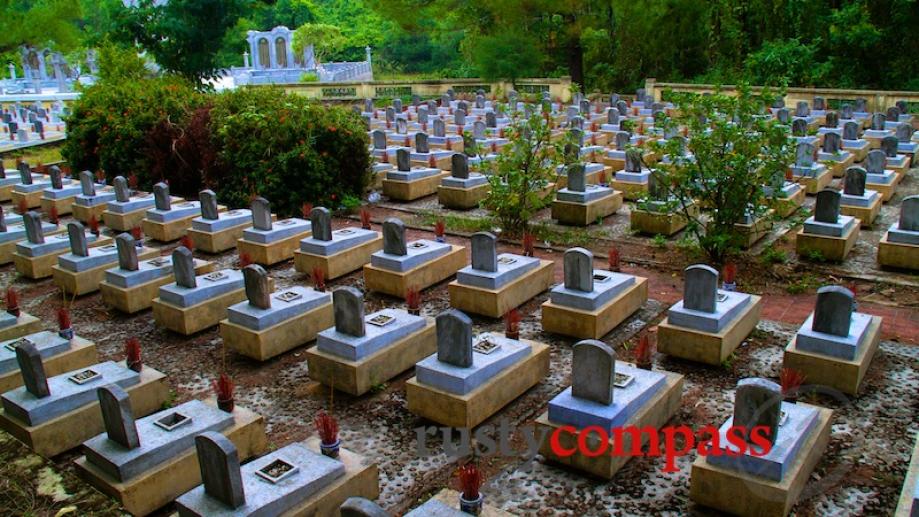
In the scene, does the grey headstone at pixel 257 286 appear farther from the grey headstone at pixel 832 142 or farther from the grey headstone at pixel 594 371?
the grey headstone at pixel 832 142

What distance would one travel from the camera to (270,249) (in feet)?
32.9

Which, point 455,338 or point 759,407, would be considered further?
point 455,338

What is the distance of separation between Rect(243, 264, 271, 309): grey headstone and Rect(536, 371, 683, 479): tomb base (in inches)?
127

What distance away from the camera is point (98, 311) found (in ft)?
28.9

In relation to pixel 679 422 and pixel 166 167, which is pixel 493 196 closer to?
pixel 679 422

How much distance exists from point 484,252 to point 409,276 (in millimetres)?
1103

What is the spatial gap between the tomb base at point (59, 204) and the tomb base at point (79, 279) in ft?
14.8

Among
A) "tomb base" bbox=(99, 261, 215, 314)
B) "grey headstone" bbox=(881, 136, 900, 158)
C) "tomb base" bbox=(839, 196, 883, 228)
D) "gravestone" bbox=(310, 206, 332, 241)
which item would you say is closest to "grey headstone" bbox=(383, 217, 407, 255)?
"gravestone" bbox=(310, 206, 332, 241)

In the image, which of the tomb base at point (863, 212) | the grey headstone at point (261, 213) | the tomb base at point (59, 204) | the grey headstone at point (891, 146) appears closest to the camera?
the grey headstone at point (261, 213)

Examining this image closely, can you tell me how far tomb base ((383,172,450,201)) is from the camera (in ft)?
44.4

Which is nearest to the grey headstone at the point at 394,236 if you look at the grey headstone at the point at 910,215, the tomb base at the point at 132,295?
the tomb base at the point at 132,295

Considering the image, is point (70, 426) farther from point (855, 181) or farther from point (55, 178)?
point (855, 181)

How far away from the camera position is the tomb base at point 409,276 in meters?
8.73

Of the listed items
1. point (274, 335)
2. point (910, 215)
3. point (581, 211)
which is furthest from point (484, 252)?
point (910, 215)
